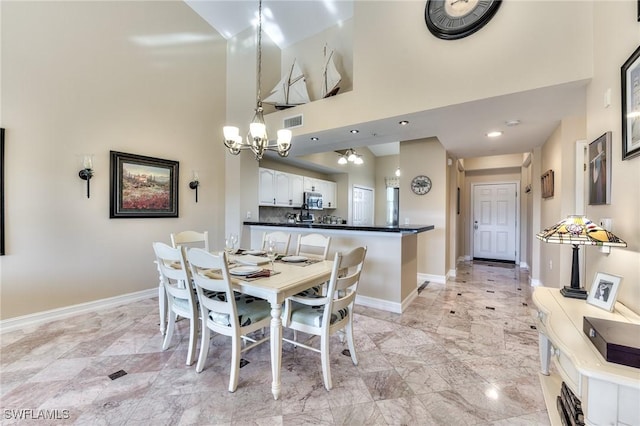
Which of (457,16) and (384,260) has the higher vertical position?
(457,16)

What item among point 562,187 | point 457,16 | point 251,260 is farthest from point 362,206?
point 251,260

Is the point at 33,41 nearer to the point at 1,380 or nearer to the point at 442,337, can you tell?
the point at 1,380

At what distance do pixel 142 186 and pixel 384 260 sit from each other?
3419mm

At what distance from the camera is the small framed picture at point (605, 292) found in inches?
56.8

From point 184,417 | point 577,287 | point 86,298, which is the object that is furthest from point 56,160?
point 577,287

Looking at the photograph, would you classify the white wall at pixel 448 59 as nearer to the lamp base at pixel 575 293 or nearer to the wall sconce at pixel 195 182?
the lamp base at pixel 575 293

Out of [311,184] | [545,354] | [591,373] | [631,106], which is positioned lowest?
[545,354]

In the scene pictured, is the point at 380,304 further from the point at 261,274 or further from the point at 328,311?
the point at 261,274

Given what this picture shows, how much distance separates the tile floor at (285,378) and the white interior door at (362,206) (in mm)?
5386

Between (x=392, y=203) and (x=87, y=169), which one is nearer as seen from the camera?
(x=87, y=169)

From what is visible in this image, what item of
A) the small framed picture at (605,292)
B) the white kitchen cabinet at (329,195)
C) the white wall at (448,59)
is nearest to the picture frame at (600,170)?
the small framed picture at (605,292)

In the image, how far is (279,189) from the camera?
584cm

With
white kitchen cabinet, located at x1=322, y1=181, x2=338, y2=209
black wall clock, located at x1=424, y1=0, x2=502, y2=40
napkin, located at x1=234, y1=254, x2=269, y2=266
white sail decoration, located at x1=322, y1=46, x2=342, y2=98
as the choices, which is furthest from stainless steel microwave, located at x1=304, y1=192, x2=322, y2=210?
black wall clock, located at x1=424, y1=0, x2=502, y2=40

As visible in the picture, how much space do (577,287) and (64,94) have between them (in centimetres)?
512
